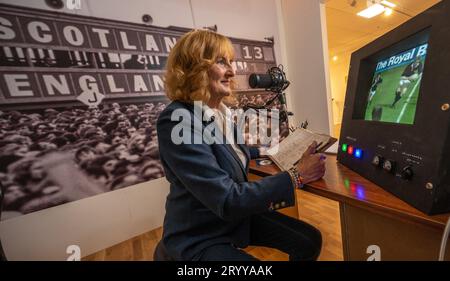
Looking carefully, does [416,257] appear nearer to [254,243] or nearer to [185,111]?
[254,243]

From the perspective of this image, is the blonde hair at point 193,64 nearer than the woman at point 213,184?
No

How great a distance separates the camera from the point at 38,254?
1.59 m

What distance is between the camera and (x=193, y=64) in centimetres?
82

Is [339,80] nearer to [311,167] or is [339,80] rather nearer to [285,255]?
[285,255]

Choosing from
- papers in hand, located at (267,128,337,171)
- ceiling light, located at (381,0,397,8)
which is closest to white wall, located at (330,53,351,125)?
ceiling light, located at (381,0,397,8)

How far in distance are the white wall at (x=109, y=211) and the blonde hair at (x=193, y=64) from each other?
141 cm

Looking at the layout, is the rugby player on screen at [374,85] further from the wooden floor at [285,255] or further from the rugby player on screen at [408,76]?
the wooden floor at [285,255]

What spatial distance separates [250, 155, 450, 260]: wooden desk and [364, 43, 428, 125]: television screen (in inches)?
7.5

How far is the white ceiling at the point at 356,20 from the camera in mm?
3287

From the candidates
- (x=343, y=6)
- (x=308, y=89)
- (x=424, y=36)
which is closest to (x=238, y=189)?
(x=424, y=36)

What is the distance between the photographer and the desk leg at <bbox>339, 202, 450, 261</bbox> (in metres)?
0.51

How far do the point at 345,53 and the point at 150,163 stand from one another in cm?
690

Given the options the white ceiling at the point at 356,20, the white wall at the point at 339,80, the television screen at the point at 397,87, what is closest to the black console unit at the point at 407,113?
the television screen at the point at 397,87

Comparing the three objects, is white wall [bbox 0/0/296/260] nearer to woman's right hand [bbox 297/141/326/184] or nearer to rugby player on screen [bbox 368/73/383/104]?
woman's right hand [bbox 297/141/326/184]
